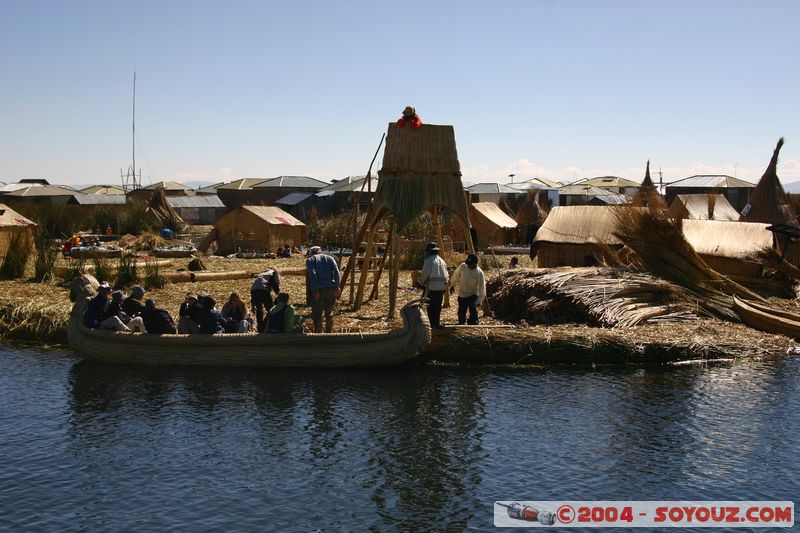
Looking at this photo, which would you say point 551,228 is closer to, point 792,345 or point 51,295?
point 792,345

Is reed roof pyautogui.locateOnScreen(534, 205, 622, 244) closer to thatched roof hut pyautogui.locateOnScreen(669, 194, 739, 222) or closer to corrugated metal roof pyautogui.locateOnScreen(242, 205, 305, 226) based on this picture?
thatched roof hut pyautogui.locateOnScreen(669, 194, 739, 222)

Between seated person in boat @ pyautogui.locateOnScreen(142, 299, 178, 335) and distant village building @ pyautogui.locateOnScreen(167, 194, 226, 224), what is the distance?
138 feet

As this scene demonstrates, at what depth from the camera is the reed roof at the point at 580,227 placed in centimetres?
2436

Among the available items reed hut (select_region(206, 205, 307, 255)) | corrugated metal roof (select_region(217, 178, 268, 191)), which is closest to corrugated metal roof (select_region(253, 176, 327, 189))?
corrugated metal roof (select_region(217, 178, 268, 191))

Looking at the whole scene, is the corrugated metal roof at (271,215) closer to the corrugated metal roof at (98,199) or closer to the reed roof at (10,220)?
the reed roof at (10,220)

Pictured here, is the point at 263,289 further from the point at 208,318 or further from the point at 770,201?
the point at 770,201

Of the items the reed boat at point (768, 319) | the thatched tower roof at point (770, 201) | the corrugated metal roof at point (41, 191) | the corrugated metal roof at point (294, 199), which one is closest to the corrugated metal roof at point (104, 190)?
the corrugated metal roof at point (41, 191)

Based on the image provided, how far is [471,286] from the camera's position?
1681 centimetres

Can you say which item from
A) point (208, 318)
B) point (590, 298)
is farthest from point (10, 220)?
point (590, 298)

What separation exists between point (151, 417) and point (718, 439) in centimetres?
830

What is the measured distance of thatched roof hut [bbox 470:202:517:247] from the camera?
40594 millimetres

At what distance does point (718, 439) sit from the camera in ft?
39.5

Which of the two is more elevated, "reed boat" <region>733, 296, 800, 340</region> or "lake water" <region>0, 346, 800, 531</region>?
"reed boat" <region>733, 296, 800, 340</region>

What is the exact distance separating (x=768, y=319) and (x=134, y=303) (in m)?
12.8
